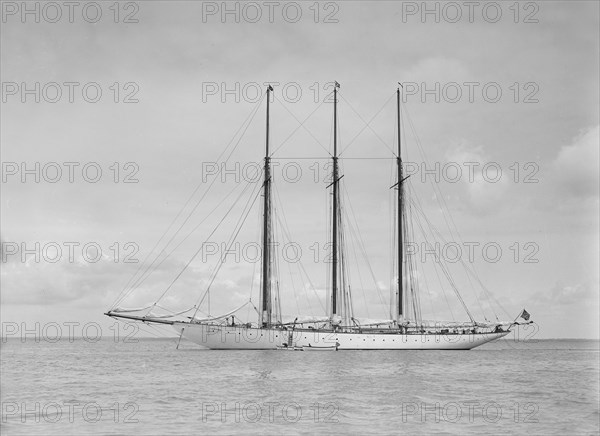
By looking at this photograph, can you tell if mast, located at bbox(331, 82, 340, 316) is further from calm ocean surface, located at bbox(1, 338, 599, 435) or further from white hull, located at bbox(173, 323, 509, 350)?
calm ocean surface, located at bbox(1, 338, 599, 435)

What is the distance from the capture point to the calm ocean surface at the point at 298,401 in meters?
28.3

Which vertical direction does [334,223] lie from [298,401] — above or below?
above

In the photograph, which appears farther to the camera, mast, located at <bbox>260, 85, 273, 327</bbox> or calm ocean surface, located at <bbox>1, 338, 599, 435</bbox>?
mast, located at <bbox>260, 85, 273, 327</bbox>

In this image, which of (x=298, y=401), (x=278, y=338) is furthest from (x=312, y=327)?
(x=298, y=401)

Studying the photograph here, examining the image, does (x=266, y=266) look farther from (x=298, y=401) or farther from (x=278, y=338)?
(x=298, y=401)

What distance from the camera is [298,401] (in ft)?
118

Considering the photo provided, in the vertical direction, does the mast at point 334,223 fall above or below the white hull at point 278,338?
above

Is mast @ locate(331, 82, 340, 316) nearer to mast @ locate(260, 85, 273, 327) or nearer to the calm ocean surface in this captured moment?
mast @ locate(260, 85, 273, 327)

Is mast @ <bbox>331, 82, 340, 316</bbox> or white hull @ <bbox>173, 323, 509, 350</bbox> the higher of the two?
mast @ <bbox>331, 82, 340, 316</bbox>

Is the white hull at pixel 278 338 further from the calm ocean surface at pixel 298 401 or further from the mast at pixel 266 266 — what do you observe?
the calm ocean surface at pixel 298 401

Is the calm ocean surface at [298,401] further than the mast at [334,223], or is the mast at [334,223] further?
the mast at [334,223]

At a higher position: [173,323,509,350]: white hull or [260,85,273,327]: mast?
[260,85,273,327]: mast

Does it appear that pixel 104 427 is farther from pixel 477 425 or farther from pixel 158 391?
pixel 477 425

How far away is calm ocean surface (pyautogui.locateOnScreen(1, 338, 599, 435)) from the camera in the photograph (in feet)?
92.9
